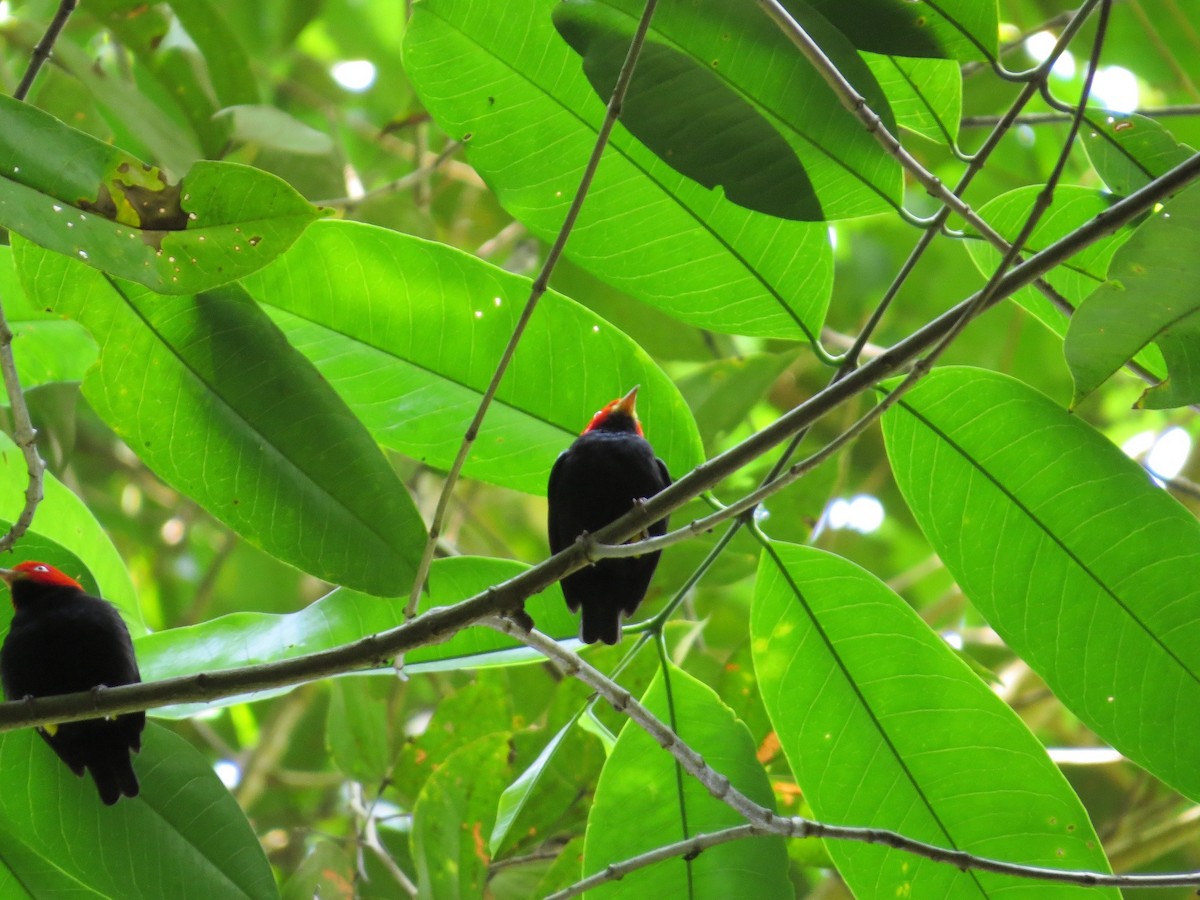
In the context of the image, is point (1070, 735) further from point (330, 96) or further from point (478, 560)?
point (330, 96)

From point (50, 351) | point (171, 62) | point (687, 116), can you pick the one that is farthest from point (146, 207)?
point (171, 62)

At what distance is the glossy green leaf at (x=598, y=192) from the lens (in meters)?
1.92

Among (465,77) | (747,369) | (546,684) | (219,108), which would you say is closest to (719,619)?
(546,684)

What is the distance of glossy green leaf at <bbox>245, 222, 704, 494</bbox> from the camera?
2.04 meters

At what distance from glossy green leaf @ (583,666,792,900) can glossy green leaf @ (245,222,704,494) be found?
0.50m

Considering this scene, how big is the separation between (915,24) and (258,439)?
1.15 m

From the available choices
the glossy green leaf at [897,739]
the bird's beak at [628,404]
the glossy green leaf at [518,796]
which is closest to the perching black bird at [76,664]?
the glossy green leaf at [518,796]

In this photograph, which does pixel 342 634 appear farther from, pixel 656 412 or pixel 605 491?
pixel 656 412

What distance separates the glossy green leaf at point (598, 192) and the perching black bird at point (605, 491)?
0.76 feet

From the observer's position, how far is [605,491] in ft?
6.79

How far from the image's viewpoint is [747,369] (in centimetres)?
315

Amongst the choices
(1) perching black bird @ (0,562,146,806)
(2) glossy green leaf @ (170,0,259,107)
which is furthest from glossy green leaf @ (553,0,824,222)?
(2) glossy green leaf @ (170,0,259,107)

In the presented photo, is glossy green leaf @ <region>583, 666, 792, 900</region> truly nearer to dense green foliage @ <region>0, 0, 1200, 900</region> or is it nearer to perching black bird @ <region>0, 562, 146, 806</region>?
dense green foliage @ <region>0, 0, 1200, 900</region>

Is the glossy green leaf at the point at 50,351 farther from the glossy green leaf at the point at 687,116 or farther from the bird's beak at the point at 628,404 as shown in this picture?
the glossy green leaf at the point at 687,116
